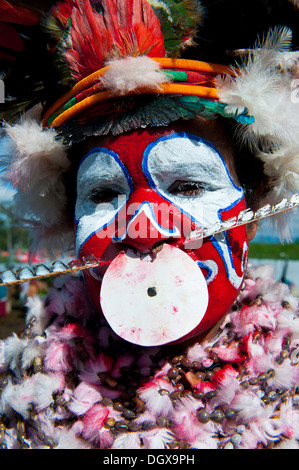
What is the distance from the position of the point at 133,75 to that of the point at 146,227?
1.75 feet

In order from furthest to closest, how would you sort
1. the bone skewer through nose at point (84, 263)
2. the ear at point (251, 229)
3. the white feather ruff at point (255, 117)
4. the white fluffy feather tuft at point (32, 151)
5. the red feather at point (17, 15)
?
the ear at point (251, 229), the white fluffy feather tuft at point (32, 151), the red feather at point (17, 15), the white feather ruff at point (255, 117), the bone skewer through nose at point (84, 263)

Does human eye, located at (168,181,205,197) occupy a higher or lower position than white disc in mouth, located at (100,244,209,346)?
higher

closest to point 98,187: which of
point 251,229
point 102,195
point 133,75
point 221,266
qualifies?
point 102,195

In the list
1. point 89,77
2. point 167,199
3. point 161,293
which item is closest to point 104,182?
point 167,199

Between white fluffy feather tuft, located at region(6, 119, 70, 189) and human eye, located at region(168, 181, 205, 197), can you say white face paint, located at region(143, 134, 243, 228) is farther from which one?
white fluffy feather tuft, located at region(6, 119, 70, 189)

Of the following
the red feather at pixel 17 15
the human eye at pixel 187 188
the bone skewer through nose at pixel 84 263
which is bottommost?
the bone skewer through nose at pixel 84 263

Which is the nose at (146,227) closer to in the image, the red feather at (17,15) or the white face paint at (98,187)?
the white face paint at (98,187)

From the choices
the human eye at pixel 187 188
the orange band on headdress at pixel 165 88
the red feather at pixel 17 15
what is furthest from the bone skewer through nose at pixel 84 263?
the red feather at pixel 17 15

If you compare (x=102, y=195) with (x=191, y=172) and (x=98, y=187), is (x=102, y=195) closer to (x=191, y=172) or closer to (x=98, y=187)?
(x=98, y=187)

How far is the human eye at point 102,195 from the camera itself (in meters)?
1.43

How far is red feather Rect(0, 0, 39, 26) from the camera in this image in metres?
1.40

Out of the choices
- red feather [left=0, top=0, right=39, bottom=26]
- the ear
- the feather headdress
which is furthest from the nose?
red feather [left=0, top=0, right=39, bottom=26]

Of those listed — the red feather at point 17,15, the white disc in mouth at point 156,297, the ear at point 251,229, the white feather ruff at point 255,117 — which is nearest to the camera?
the white disc in mouth at point 156,297
